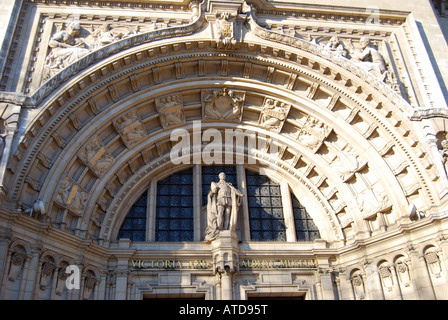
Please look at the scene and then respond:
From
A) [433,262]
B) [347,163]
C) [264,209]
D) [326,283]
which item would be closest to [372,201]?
[347,163]

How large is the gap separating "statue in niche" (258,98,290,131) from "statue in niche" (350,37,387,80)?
3.35 metres

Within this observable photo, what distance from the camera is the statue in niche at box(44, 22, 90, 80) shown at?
16.3 m

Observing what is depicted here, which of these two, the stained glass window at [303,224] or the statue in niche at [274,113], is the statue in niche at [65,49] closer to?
the statue in niche at [274,113]

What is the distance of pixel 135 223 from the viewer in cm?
1750

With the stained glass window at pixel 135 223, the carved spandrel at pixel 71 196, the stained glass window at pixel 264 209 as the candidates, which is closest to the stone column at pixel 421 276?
the stained glass window at pixel 264 209

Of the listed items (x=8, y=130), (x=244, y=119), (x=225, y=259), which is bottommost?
(x=225, y=259)

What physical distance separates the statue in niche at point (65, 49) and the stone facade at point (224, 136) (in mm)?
58

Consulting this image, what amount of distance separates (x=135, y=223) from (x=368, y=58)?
11.3m

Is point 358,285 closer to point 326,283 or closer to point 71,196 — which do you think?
point 326,283

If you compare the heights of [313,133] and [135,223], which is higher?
[313,133]

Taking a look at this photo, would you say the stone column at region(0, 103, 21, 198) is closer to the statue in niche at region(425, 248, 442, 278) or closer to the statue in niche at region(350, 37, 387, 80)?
the statue in niche at region(350, 37, 387, 80)

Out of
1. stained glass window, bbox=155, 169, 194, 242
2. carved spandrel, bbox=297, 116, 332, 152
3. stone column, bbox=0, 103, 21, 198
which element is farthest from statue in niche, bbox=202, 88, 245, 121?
stone column, bbox=0, 103, 21, 198

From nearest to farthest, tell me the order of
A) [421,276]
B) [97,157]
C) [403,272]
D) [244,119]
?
[421,276] < [403,272] < [97,157] < [244,119]

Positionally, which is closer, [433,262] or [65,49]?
[433,262]
